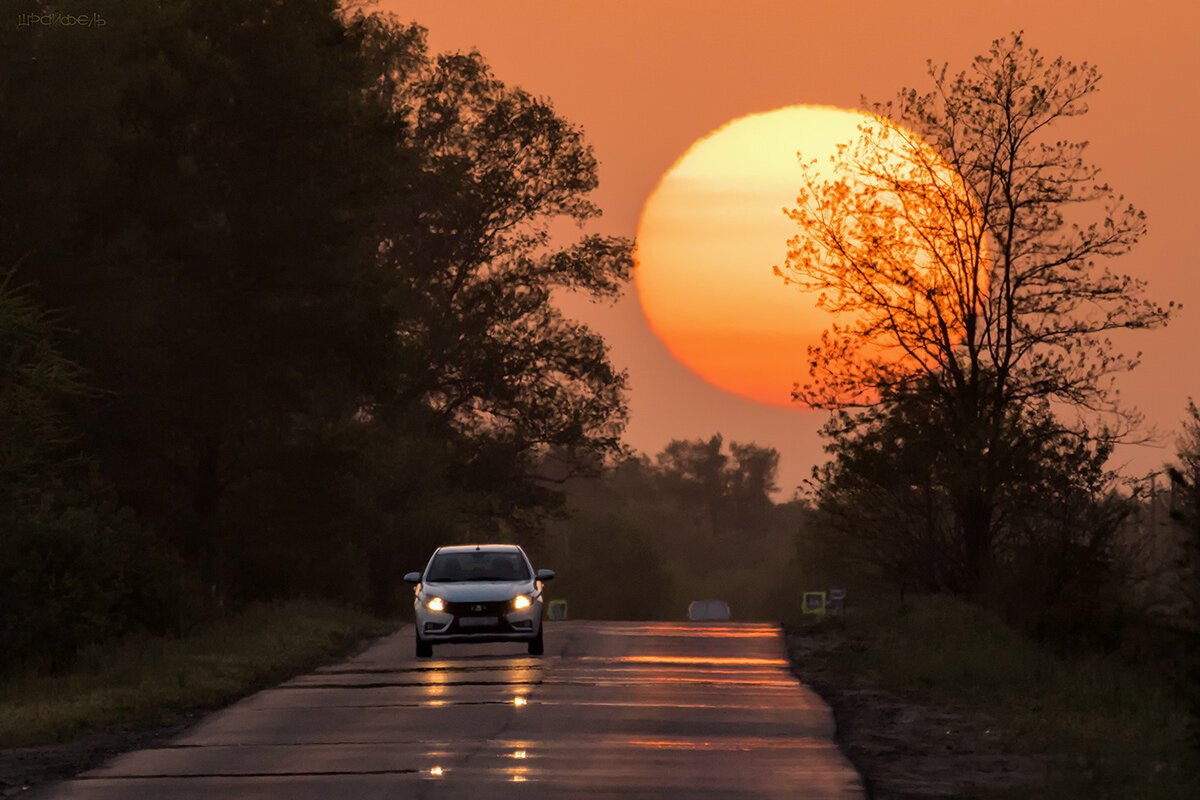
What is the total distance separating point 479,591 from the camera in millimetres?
31516

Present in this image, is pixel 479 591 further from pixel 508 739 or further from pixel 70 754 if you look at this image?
pixel 70 754

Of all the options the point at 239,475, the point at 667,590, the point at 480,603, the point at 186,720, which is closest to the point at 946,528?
the point at 480,603

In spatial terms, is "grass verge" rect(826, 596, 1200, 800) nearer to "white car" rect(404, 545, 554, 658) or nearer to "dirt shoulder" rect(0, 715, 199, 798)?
"white car" rect(404, 545, 554, 658)

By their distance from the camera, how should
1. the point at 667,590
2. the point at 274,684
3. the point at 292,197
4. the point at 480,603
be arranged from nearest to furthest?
1. the point at 274,684
2. the point at 480,603
3. the point at 292,197
4. the point at 667,590

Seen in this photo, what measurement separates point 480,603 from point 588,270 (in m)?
33.3

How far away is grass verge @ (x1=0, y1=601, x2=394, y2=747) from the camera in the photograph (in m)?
21.7

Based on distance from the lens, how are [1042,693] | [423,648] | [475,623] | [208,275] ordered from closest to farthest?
[1042,693]
[475,623]
[423,648]
[208,275]

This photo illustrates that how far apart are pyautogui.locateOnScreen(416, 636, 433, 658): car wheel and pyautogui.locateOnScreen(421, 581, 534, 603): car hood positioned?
0.75 meters

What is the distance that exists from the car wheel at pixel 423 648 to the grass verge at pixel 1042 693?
615 cm

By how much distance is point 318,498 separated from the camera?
153ft

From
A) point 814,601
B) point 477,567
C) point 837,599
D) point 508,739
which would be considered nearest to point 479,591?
point 477,567

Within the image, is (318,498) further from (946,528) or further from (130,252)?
(946,528)

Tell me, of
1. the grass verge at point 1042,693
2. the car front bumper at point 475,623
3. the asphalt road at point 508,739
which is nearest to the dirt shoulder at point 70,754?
the asphalt road at point 508,739

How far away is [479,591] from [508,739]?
1267 centimetres
